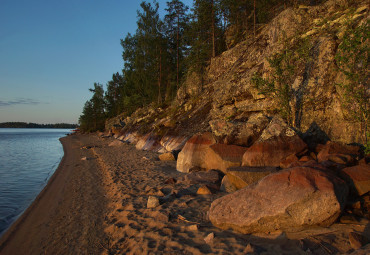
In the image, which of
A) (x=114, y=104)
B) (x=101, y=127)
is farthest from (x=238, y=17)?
(x=101, y=127)

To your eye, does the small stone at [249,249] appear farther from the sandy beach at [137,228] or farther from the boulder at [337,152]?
the boulder at [337,152]

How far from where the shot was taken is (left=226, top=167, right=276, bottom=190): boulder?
6543mm

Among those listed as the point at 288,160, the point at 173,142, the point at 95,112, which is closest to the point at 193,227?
the point at 288,160

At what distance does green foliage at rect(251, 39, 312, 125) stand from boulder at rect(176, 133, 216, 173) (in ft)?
14.5

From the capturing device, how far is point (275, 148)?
24.6 ft

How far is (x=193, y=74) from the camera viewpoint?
2720 centimetres

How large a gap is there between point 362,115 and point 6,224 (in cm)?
1396

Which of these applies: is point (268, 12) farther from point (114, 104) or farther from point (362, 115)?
point (114, 104)

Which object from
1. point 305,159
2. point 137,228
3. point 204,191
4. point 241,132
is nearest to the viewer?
point 137,228

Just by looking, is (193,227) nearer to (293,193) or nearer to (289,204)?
(289,204)

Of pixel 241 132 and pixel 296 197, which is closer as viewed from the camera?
pixel 296 197

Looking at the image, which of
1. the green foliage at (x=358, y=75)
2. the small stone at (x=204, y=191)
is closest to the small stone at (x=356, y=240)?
the small stone at (x=204, y=191)

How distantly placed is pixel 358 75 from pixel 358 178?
5069mm

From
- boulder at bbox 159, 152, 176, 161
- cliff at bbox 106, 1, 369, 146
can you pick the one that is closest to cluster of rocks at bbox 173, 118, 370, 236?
cliff at bbox 106, 1, 369, 146
